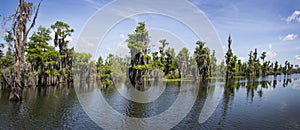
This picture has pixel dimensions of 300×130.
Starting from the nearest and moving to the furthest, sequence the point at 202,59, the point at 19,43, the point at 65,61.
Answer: the point at 19,43
the point at 65,61
the point at 202,59

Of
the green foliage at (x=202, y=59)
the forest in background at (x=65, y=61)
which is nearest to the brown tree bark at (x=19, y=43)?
the forest in background at (x=65, y=61)

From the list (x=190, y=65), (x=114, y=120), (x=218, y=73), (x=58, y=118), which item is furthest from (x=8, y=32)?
(x=218, y=73)

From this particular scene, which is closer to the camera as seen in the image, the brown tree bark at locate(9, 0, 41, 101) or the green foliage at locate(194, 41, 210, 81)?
the brown tree bark at locate(9, 0, 41, 101)

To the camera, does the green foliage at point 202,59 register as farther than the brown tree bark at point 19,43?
Yes

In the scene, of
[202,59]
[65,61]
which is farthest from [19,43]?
[202,59]

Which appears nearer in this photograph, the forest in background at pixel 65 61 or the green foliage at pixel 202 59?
the forest in background at pixel 65 61

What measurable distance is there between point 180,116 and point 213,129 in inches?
209

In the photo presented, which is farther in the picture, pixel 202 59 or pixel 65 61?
pixel 202 59

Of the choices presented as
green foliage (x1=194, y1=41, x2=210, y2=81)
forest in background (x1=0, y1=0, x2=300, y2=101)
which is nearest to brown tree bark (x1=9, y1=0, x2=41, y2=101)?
forest in background (x1=0, y1=0, x2=300, y2=101)

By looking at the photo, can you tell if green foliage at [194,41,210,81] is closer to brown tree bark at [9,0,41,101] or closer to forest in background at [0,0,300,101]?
forest in background at [0,0,300,101]

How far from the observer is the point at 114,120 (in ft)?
71.9

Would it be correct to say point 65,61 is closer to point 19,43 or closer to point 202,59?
point 19,43

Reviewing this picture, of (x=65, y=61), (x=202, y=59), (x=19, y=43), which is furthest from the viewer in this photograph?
(x=202, y=59)

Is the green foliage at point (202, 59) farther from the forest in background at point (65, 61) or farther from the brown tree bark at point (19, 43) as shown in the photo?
the brown tree bark at point (19, 43)
